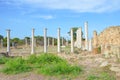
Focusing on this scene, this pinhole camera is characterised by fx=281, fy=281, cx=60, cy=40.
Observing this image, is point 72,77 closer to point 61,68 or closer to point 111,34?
point 61,68

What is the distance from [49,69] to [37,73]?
0.50 m

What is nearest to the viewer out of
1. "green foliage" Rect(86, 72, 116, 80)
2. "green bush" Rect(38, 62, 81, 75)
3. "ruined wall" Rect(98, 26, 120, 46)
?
"green foliage" Rect(86, 72, 116, 80)

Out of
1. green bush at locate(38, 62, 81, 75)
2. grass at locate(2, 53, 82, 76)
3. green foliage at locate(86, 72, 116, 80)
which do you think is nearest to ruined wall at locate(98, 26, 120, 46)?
grass at locate(2, 53, 82, 76)

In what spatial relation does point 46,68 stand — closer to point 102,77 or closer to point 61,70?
point 61,70

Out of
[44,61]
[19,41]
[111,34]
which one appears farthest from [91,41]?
[19,41]

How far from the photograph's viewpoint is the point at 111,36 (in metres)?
22.4

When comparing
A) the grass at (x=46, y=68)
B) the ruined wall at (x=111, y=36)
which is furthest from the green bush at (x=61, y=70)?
the ruined wall at (x=111, y=36)

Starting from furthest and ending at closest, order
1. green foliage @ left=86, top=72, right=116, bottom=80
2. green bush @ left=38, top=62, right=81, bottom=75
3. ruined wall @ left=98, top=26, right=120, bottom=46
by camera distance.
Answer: ruined wall @ left=98, top=26, right=120, bottom=46
green bush @ left=38, top=62, right=81, bottom=75
green foliage @ left=86, top=72, right=116, bottom=80

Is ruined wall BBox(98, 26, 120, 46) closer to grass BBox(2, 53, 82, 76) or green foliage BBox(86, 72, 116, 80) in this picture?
grass BBox(2, 53, 82, 76)

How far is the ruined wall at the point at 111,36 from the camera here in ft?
71.0

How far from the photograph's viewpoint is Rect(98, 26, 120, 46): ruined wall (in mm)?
21641

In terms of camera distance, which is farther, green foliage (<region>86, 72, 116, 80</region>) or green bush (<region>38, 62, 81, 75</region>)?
green bush (<region>38, 62, 81, 75</region>)

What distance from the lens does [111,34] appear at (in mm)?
22422

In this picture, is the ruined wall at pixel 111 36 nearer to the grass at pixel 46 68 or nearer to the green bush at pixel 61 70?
the grass at pixel 46 68
